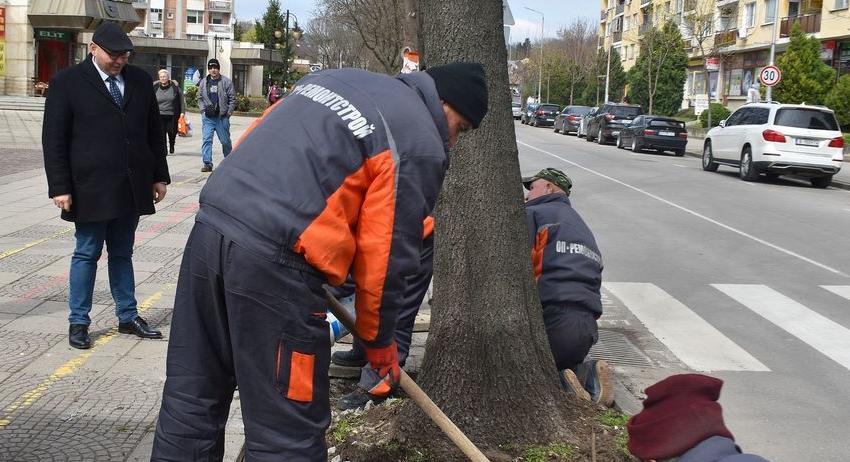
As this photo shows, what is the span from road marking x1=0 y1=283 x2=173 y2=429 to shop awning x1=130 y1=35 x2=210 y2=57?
71.5m

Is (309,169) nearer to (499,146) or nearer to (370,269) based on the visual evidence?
(370,269)

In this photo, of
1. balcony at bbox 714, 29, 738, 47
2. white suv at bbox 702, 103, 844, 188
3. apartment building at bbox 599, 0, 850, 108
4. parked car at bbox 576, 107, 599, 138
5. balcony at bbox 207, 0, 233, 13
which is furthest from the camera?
balcony at bbox 207, 0, 233, 13

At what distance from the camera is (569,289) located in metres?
5.24

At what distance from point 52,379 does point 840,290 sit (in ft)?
23.6

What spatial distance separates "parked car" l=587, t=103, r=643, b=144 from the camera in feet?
115

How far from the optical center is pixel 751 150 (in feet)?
68.6

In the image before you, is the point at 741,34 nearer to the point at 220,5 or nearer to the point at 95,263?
the point at 95,263

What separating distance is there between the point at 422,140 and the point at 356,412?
2.25m

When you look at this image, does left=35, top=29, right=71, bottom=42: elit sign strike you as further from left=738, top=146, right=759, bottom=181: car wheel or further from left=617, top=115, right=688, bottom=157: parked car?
left=738, top=146, right=759, bottom=181: car wheel

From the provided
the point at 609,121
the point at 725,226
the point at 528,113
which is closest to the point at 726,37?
the point at 528,113

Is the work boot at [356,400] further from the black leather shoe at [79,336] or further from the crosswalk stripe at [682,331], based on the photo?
the crosswalk stripe at [682,331]

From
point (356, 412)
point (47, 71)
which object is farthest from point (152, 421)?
point (47, 71)

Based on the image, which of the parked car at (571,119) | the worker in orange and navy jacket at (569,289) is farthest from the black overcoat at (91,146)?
the parked car at (571,119)

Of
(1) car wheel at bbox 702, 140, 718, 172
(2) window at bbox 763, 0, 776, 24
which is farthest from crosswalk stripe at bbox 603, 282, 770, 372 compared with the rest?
(2) window at bbox 763, 0, 776, 24
